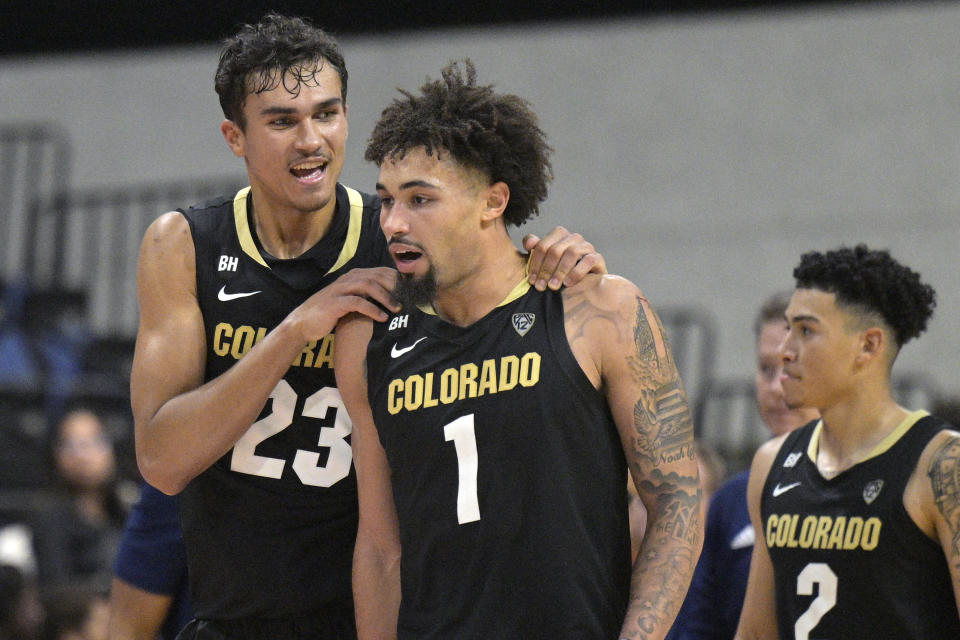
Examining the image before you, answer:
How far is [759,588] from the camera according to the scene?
14.0 feet

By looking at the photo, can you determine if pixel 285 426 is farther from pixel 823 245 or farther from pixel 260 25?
pixel 823 245

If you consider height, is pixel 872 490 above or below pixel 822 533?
above

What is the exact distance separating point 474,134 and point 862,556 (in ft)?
5.70

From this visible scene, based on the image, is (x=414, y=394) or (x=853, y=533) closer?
(x=414, y=394)

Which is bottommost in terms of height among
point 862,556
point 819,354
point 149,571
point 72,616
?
point 72,616

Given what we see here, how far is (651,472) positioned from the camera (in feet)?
10.6

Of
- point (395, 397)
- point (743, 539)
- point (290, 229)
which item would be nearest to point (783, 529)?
point (743, 539)

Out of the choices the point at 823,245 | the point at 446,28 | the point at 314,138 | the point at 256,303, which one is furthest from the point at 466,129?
the point at 446,28

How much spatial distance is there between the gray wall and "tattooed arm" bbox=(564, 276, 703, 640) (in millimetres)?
7698

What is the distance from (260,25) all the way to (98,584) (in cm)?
442

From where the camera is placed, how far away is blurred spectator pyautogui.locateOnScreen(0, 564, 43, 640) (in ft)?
21.5

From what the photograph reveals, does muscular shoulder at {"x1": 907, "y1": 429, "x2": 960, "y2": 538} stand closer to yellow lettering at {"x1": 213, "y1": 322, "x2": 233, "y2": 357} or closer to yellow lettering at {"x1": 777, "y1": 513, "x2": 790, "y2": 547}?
yellow lettering at {"x1": 777, "y1": 513, "x2": 790, "y2": 547}

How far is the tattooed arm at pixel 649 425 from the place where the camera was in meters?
3.19

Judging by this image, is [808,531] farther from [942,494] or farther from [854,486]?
[942,494]
